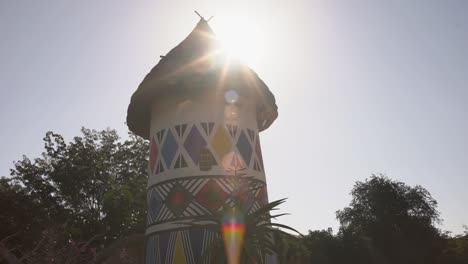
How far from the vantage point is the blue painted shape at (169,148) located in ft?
50.5

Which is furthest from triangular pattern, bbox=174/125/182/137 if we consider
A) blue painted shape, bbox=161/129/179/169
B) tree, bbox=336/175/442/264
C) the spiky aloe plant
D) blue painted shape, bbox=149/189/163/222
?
tree, bbox=336/175/442/264

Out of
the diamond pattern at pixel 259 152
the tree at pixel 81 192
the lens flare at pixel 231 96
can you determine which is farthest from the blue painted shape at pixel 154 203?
the tree at pixel 81 192

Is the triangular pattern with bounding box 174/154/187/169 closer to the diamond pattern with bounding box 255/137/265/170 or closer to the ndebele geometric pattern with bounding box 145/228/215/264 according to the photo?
the ndebele geometric pattern with bounding box 145/228/215/264

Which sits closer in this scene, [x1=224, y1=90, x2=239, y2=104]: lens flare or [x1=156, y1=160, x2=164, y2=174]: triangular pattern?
[x1=156, y1=160, x2=164, y2=174]: triangular pattern

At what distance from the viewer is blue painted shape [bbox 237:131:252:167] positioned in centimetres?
1562

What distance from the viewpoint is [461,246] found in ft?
138

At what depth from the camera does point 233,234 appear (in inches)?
400

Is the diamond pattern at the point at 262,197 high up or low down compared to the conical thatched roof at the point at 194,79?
down

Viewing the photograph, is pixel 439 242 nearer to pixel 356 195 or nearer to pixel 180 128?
pixel 356 195

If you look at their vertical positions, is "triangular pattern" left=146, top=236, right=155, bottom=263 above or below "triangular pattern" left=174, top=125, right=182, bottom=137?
below

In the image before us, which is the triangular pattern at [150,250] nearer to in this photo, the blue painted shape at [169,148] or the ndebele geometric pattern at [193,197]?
the ndebele geometric pattern at [193,197]

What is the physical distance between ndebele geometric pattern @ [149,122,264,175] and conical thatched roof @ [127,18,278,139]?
155cm

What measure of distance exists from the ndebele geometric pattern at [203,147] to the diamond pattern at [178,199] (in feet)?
2.82

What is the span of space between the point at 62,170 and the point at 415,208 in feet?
135
